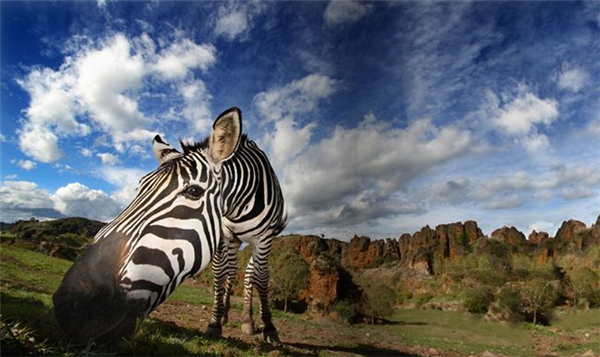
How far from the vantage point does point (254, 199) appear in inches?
222

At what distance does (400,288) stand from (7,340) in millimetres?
93217

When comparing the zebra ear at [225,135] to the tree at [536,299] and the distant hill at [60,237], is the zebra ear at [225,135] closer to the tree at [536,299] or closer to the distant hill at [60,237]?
the distant hill at [60,237]

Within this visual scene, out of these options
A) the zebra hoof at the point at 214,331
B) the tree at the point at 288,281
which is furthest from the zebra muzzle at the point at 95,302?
the tree at the point at 288,281

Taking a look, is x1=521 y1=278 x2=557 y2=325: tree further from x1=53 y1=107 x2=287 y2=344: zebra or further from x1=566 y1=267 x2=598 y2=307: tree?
x1=53 y1=107 x2=287 y2=344: zebra

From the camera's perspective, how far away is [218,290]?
6.72 meters

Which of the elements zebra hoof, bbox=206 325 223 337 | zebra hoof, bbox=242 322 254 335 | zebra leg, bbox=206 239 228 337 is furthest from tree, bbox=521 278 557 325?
zebra hoof, bbox=206 325 223 337

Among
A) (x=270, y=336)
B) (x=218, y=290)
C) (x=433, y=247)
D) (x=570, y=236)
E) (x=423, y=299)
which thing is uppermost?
(x=570, y=236)

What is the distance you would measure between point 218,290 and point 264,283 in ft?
3.01

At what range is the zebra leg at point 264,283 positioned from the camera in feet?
21.8

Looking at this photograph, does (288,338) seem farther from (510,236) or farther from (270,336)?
(510,236)

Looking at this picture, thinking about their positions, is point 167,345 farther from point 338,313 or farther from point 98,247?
point 338,313

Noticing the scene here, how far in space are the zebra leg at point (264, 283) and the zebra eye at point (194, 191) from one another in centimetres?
334

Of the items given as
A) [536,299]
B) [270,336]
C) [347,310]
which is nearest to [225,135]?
[270,336]

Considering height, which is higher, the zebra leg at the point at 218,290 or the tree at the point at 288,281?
the zebra leg at the point at 218,290
